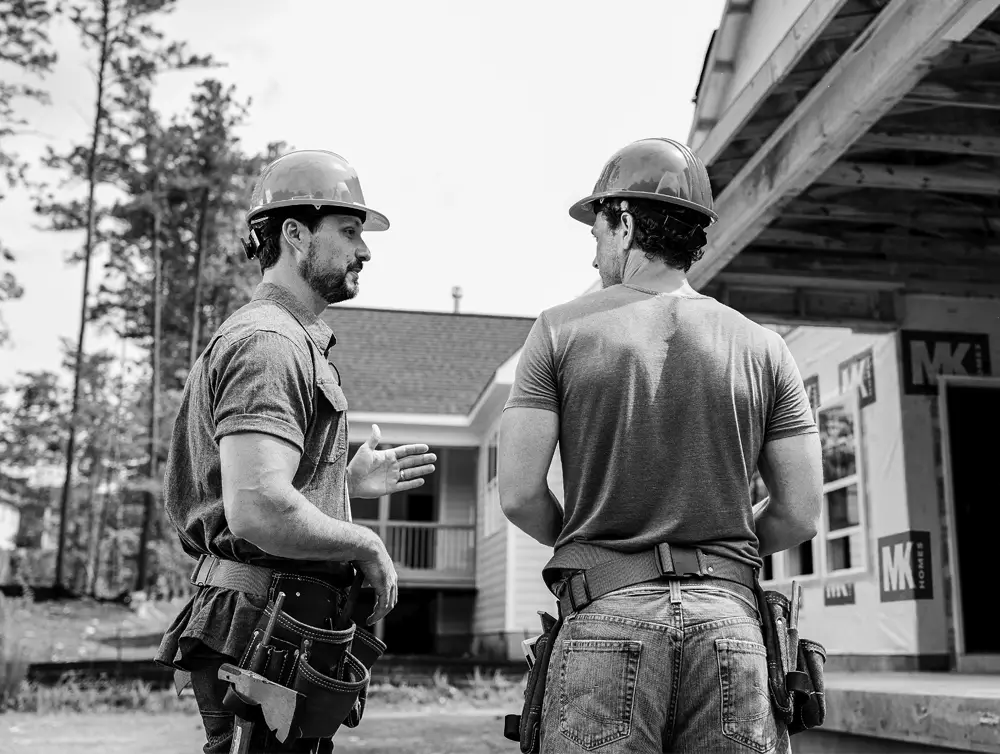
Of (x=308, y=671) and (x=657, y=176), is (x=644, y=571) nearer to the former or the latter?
(x=308, y=671)

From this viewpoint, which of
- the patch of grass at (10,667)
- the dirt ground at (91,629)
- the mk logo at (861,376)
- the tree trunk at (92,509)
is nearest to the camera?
the mk logo at (861,376)

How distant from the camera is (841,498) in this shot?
34.9 ft

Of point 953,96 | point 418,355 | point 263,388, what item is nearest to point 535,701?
point 263,388

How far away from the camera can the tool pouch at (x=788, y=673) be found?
7.07 ft

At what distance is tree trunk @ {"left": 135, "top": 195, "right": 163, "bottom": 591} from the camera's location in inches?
834

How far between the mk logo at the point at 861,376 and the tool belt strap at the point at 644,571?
322 inches

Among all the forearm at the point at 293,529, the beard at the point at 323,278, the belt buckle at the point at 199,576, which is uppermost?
the beard at the point at 323,278

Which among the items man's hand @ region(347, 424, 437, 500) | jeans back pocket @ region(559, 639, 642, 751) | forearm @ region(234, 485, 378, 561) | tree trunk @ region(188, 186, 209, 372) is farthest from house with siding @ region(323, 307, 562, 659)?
jeans back pocket @ region(559, 639, 642, 751)

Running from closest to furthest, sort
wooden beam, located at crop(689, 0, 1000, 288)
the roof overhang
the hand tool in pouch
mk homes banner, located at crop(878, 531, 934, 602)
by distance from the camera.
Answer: the hand tool in pouch < wooden beam, located at crop(689, 0, 1000, 288) < the roof overhang < mk homes banner, located at crop(878, 531, 934, 602)

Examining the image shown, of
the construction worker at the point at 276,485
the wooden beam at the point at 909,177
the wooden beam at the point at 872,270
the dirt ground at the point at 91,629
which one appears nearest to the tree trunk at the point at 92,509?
the dirt ground at the point at 91,629

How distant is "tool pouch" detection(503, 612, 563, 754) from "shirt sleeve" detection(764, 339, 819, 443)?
65cm

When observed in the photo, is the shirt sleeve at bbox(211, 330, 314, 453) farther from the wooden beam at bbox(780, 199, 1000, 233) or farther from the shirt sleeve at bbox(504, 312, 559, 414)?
the wooden beam at bbox(780, 199, 1000, 233)

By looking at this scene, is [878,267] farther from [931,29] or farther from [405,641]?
[405,641]

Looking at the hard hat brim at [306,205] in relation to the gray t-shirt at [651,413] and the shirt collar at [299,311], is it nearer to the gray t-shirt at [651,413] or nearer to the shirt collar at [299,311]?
the shirt collar at [299,311]
